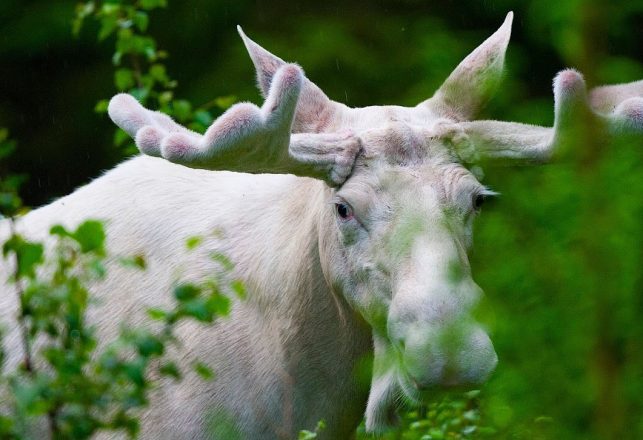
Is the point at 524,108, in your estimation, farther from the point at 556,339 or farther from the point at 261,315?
the point at 261,315

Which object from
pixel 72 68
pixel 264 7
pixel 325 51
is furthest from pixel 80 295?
pixel 72 68

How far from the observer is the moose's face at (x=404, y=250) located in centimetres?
288

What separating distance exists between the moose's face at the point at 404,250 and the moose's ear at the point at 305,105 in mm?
302

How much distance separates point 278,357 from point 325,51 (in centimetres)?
198

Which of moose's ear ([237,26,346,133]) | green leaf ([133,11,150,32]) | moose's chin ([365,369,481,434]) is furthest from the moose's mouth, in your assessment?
green leaf ([133,11,150,32])

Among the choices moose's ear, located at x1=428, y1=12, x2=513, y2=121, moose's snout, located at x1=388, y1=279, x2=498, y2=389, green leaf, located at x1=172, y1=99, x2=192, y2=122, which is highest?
moose's ear, located at x1=428, y1=12, x2=513, y2=121

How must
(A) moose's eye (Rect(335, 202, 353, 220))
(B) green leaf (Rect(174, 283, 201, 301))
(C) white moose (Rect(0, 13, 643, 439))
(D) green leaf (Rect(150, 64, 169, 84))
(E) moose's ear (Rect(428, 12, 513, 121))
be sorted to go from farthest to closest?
1. (D) green leaf (Rect(150, 64, 169, 84))
2. (E) moose's ear (Rect(428, 12, 513, 121))
3. (A) moose's eye (Rect(335, 202, 353, 220))
4. (C) white moose (Rect(0, 13, 643, 439))
5. (B) green leaf (Rect(174, 283, 201, 301))

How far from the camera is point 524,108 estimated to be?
1.72 metres

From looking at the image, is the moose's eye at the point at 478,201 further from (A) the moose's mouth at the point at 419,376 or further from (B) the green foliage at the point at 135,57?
(B) the green foliage at the point at 135,57

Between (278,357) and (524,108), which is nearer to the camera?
(524,108)

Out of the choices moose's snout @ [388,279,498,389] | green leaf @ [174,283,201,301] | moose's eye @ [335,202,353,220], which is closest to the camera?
green leaf @ [174,283,201,301]

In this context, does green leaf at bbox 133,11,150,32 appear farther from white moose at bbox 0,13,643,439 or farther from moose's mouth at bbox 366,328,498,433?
moose's mouth at bbox 366,328,498,433

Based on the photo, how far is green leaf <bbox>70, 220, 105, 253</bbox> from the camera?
241 centimetres

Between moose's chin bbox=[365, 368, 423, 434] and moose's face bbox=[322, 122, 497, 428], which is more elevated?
moose's face bbox=[322, 122, 497, 428]
